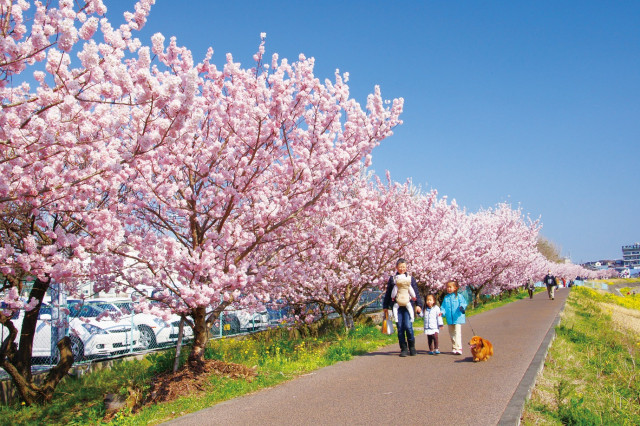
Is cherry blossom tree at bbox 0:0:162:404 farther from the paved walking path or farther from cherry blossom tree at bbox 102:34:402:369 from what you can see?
the paved walking path

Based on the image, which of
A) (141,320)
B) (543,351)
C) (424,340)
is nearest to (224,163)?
(141,320)

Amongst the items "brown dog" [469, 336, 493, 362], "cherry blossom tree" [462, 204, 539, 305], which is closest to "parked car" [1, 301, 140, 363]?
"brown dog" [469, 336, 493, 362]

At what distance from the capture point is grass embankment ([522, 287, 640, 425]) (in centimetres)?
548

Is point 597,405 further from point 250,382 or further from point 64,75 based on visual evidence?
point 64,75

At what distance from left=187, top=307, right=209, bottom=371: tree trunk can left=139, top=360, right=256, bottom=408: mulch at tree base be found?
12 cm

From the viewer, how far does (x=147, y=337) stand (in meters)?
12.1

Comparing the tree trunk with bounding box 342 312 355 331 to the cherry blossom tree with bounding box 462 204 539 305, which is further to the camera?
the cherry blossom tree with bounding box 462 204 539 305

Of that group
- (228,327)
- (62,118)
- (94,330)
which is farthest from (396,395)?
(228,327)

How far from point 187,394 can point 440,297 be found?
22040 mm

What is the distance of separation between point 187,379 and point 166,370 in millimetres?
940

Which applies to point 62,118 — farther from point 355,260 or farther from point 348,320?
point 348,320

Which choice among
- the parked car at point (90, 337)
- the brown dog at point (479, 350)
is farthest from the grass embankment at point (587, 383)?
the parked car at point (90, 337)

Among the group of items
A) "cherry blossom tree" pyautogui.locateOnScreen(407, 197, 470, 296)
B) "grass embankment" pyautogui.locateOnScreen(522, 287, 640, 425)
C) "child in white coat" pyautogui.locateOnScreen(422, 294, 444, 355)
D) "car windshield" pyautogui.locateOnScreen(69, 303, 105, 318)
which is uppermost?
"cherry blossom tree" pyautogui.locateOnScreen(407, 197, 470, 296)

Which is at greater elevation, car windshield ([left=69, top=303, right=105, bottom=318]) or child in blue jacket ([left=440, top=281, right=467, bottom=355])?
car windshield ([left=69, top=303, right=105, bottom=318])
